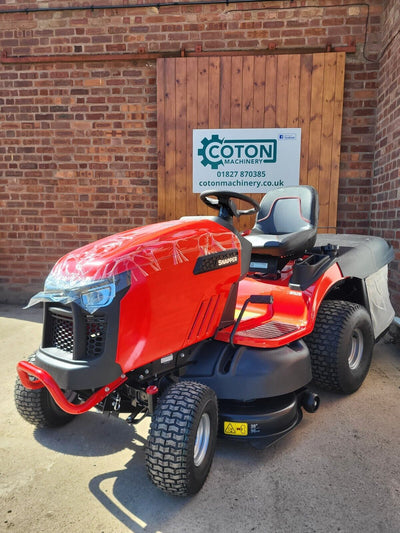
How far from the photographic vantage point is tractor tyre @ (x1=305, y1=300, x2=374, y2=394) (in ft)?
7.63

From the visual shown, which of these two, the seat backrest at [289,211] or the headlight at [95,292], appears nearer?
the headlight at [95,292]

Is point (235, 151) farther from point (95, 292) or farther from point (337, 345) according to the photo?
point (95, 292)

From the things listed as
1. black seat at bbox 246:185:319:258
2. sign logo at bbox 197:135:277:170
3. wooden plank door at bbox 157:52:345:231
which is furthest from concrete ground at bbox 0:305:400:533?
sign logo at bbox 197:135:277:170

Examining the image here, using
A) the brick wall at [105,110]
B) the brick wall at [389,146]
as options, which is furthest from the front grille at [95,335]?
the brick wall at [105,110]

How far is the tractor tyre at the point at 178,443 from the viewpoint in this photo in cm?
151

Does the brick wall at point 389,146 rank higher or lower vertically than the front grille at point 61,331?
higher

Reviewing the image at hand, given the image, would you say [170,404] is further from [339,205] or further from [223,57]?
[223,57]

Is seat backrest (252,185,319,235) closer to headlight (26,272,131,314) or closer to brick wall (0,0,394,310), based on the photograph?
headlight (26,272,131,314)

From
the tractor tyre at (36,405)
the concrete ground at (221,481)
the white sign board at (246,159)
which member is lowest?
the concrete ground at (221,481)

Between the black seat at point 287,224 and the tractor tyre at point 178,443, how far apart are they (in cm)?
111

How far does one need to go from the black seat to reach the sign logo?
1.66 m

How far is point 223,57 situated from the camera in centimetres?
436

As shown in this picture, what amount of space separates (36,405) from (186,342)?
0.83m

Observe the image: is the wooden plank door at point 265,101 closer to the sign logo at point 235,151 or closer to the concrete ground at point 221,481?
the sign logo at point 235,151
